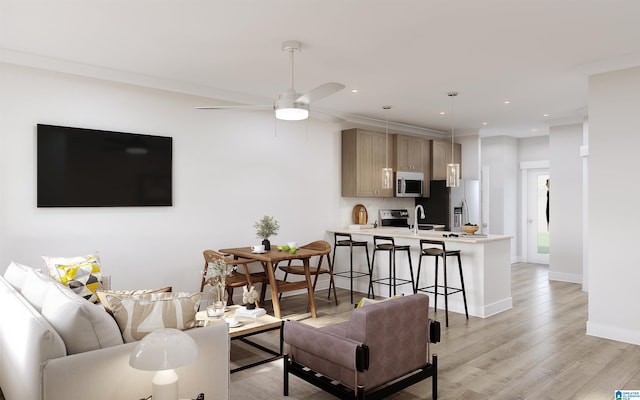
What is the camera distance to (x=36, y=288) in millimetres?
2789

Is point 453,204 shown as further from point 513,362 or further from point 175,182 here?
point 175,182

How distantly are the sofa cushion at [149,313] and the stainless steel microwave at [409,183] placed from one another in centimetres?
567

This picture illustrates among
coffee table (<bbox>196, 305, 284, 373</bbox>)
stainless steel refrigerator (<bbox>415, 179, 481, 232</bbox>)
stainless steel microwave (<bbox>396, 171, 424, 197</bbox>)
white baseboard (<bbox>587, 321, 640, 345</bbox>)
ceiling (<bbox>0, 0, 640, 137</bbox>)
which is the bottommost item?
A: white baseboard (<bbox>587, 321, 640, 345</bbox>)

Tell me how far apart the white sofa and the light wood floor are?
35.0 inches

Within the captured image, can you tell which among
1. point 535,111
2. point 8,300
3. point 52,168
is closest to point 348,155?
point 535,111

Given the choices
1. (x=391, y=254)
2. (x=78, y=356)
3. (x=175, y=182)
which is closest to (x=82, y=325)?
(x=78, y=356)

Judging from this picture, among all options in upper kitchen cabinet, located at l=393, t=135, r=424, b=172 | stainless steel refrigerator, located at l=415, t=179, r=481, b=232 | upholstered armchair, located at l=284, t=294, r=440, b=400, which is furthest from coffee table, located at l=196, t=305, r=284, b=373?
stainless steel refrigerator, located at l=415, t=179, r=481, b=232

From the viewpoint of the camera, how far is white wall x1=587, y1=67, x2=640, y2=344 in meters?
4.30

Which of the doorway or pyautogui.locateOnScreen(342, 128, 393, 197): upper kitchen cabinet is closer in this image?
pyautogui.locateOnScreen(342, 128, 393, 197): upper kitchen cabinet

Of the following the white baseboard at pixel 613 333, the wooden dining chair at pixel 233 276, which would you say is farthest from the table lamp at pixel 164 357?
the white baseboard at pixel 613 333

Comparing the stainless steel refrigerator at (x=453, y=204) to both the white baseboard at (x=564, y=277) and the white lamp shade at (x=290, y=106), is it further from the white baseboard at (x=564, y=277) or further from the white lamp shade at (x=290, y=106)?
the white lamp shade at (x=290, y=106)

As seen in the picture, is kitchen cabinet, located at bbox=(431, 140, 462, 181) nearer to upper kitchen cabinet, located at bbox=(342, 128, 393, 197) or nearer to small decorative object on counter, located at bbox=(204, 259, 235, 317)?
upper kitchen cabinet, located at bbox=(342, 128, 393, 197)

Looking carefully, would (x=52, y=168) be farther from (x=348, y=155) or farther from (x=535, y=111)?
(x=535, y=111)

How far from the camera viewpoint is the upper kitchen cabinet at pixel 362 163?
7.00 m
